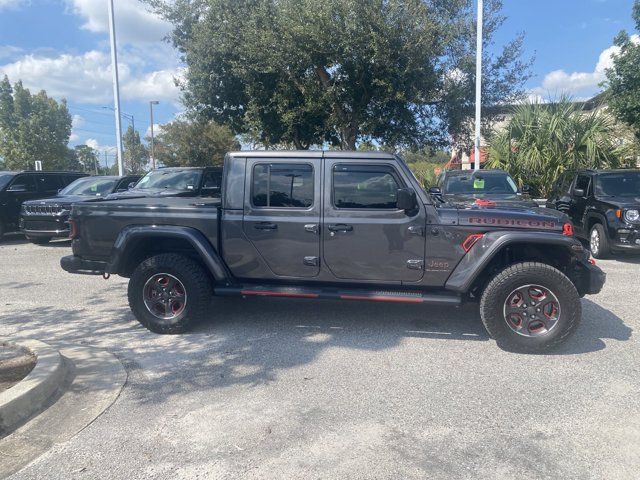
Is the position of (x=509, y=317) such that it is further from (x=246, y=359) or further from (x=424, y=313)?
(x=246, y=359)

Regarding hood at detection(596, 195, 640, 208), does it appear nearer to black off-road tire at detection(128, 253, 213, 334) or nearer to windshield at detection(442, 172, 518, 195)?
windshield at detection(442, 172, 518, 195)

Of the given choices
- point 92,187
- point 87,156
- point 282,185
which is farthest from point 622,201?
point 87,156

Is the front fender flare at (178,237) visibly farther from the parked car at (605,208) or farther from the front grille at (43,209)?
the parked car at (605,208)

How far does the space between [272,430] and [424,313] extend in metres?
3.01

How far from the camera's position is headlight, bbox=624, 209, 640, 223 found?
28.1 ft

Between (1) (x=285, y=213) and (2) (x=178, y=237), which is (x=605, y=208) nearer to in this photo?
(1) (x=285, y=213)

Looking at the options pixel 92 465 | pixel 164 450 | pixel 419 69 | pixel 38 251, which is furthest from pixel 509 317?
pixel 38 251

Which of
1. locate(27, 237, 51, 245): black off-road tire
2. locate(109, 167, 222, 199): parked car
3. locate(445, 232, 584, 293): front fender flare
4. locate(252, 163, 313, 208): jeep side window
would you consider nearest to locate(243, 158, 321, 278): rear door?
locate(252, 163, 313, 208): jeep side window

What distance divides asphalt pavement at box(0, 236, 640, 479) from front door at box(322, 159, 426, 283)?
747 mm

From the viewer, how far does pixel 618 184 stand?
9.60 m

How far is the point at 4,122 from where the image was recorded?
128 ft

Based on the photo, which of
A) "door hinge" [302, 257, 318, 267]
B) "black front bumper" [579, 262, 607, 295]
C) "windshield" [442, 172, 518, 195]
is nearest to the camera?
"black front bumper" [579, 262, 607, 295]

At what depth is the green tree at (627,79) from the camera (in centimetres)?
1338

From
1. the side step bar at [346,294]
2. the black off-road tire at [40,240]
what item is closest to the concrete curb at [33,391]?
the side step bar at [346,294]
